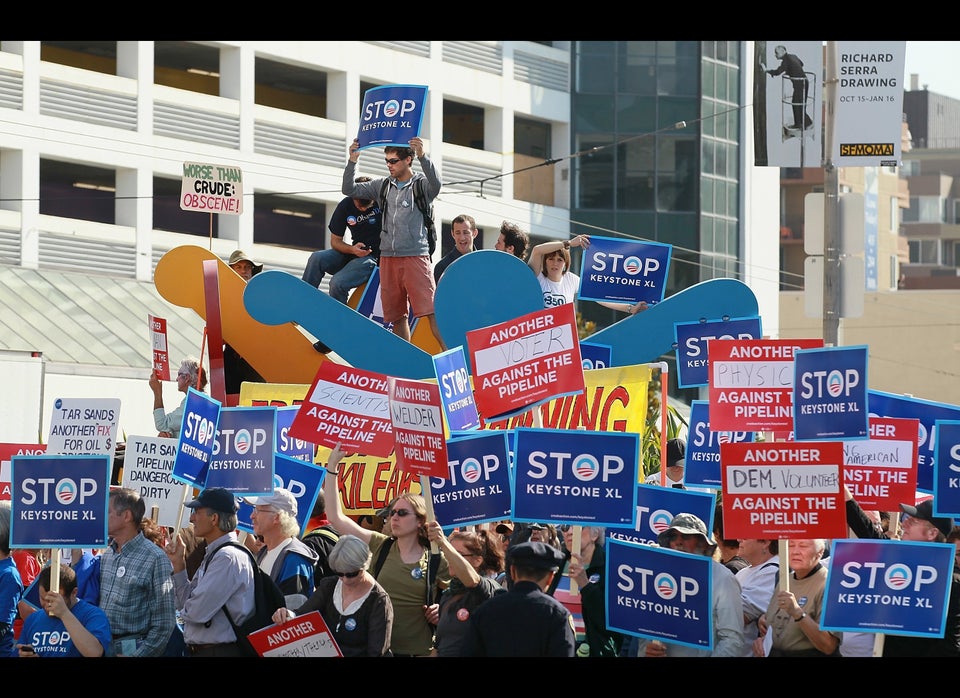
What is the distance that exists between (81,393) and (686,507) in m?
18.0

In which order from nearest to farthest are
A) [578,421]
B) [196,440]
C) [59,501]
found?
[59,501] < [196,440] < [578,421]

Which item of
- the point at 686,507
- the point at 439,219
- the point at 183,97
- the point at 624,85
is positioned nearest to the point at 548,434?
the point at 686,507

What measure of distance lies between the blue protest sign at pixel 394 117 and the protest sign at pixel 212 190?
4.81 meters

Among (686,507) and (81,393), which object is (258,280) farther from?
(81,393)

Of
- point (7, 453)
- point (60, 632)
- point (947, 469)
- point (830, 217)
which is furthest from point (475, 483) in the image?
point (830, 217)

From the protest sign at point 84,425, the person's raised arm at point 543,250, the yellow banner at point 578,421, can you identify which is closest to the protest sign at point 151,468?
the protest sign at point 84,425

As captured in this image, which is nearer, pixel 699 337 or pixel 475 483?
pixel 475 483

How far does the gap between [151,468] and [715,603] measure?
4.48 meters

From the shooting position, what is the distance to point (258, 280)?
13.2 meters

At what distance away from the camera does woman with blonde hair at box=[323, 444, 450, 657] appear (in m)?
8.47

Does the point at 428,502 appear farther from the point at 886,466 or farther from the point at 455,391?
the point at 886,466

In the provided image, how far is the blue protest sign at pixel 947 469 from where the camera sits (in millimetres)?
9055

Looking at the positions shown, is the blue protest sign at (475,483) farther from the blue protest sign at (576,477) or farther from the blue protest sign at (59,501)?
the blue protest sign at (59,501)

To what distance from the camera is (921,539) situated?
28.2 ft
